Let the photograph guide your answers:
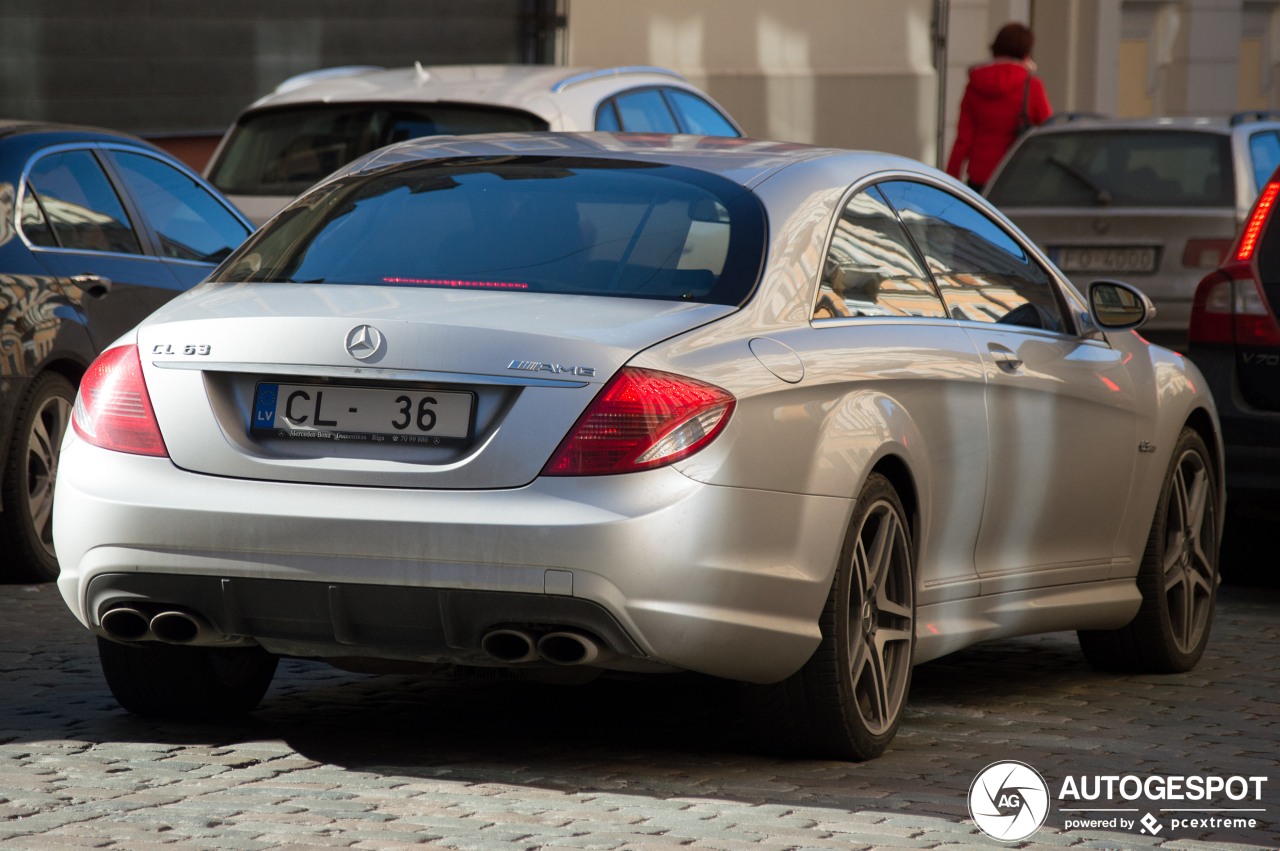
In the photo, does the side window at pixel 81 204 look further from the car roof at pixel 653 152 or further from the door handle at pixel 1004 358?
the door handle at pixel 1004 358

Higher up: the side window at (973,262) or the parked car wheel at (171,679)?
the side window at (973,262)

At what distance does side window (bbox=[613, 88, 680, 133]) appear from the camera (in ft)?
37.0

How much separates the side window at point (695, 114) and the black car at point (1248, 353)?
161 inches

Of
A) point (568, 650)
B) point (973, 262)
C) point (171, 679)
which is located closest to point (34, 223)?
point (171, 679)

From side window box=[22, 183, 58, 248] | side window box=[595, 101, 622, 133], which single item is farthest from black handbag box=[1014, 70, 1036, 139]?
side window box=[22, 183, 58, 248]

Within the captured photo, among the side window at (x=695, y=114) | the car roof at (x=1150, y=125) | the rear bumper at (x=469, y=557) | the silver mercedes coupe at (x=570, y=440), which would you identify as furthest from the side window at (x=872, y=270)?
the car roof at (x=1150, y=125)

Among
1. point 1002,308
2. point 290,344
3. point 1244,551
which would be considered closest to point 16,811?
point 290,344

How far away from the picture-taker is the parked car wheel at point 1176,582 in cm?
680

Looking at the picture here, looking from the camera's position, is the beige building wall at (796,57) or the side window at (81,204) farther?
the beige building wall at (796,57)

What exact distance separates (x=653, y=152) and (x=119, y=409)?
5.17 ft

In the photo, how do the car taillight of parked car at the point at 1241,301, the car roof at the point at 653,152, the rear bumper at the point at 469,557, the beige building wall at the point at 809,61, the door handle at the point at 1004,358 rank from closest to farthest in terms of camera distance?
1. the rear bumper at the point at 469,557
2. the car roof at the point at 653,152
3. the door handle at the point at 1004,358
4. the car taillight of parked car at the point at 1241,301
5. the beige building wall at the point at 809,61

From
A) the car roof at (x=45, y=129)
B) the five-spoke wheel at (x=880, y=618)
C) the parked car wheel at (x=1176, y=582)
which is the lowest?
the parked car wheel at (x=1176, y=582)

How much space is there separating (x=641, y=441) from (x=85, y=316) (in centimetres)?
409

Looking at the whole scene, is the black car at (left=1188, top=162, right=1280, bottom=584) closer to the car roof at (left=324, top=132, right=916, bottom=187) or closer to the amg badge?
the car roof at (left=324, top=132, right=916, bottom=187)
